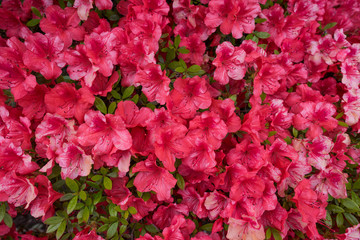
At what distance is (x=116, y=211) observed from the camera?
1338 millimetres

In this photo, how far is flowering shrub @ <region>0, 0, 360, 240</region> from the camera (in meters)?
1.24

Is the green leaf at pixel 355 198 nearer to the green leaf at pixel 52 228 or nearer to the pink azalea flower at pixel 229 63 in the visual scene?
the pink azalea flower at pixel 229 63

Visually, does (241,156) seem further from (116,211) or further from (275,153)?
(116,211)

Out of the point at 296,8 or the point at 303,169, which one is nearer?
the point at 303,169

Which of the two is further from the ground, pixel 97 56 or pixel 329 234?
pixel 97 56

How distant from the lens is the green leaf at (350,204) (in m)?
1.53

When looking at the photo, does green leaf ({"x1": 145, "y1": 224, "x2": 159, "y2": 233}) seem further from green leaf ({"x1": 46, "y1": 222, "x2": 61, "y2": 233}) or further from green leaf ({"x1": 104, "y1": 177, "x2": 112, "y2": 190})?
green leaf ({"x1": 46, "y1": 222, "x2": 61, "y2": 233})

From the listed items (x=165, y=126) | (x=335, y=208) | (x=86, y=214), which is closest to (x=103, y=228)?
(x=86, y=214)

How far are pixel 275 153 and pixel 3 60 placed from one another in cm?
133

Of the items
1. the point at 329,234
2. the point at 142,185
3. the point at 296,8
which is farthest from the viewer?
→ the point at 296,8

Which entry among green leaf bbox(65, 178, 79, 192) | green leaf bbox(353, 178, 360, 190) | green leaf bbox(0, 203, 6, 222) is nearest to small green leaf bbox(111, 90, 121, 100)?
green leaf bbox(65, 178, 79, 192)

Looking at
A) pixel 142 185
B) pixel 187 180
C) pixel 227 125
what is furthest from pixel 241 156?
pixel 142 185

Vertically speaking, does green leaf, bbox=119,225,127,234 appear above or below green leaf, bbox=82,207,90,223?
below

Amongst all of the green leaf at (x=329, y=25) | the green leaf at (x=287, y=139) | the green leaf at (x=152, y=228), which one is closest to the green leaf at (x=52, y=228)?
the green leaf at (x=152, y=228)
